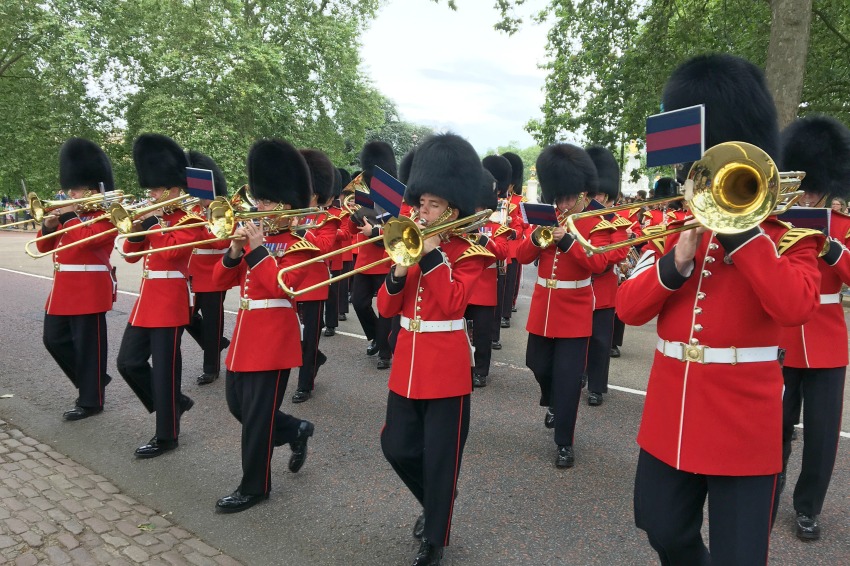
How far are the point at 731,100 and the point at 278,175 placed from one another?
2.75 metres

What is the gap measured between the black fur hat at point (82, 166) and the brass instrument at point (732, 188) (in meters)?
5.20

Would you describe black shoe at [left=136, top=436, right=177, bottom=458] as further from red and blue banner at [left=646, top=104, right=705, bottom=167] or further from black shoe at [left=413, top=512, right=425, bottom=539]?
red and blue banner at [left=646, top=104, right=705, bottom=167]

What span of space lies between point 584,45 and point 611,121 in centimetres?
191

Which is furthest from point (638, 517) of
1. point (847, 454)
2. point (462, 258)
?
point (847, 454)

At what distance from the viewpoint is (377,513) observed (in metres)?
3.64

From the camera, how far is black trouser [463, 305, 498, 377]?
6.25 metres

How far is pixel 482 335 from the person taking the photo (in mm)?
6340

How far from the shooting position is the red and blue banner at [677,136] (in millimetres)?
1992

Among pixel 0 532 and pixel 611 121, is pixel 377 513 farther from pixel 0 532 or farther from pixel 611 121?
pixel 611 121

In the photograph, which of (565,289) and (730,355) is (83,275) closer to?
(565,289)

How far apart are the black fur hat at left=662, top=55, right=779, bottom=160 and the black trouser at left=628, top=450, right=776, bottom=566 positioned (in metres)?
1.13

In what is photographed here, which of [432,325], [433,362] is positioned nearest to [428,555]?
[433,362]

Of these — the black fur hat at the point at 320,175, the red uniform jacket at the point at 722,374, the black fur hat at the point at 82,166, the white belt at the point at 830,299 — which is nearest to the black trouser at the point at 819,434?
the white belt at the point at 830,299

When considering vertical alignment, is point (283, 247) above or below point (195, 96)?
below
